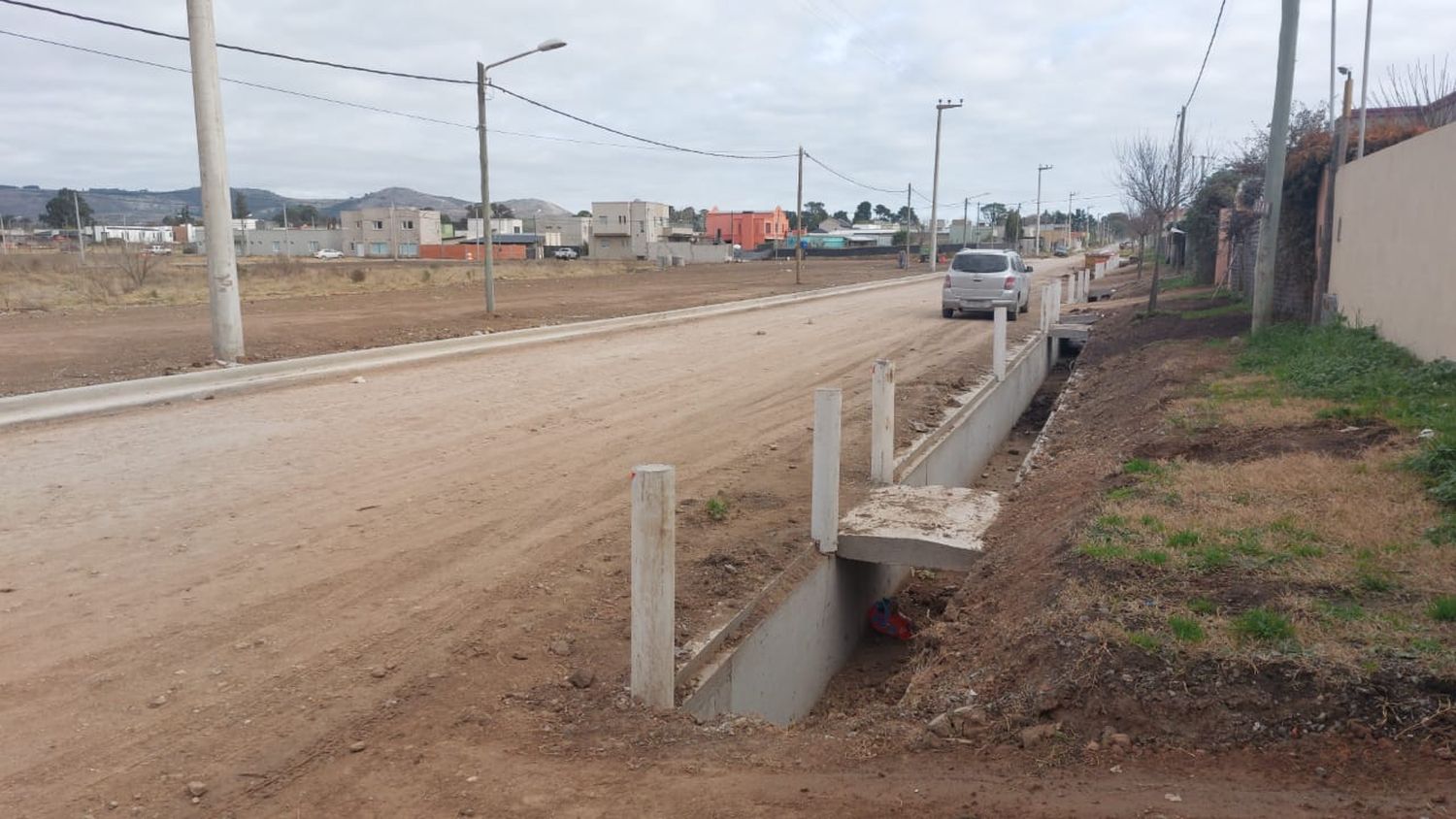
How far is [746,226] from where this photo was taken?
137m

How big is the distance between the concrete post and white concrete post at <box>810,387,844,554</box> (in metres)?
2.55

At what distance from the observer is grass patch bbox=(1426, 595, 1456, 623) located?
4.40m

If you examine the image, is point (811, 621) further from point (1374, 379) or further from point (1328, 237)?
point (1328, 237)

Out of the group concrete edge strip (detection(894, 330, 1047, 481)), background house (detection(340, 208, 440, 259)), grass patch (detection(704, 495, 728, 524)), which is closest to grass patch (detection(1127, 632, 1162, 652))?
grass patch (detection(704, 495, 728, 524))

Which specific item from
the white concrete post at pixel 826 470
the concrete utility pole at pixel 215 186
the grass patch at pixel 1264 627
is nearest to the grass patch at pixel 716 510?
the white concrete post at pixel 826 470

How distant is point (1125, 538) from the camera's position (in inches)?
231

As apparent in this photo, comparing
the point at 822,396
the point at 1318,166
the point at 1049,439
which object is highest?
the point at 1318,166

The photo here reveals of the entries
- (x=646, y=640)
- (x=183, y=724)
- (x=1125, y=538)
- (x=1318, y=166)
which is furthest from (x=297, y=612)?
(x=1318, y=166)

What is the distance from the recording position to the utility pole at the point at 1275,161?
Answer: 14633 mm

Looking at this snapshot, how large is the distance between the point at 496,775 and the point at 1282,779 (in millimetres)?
2722

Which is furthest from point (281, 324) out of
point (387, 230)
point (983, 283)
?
point (387, 230)

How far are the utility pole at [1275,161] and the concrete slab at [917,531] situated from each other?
9.31m

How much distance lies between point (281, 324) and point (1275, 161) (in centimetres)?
1972

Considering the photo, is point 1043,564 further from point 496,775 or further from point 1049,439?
point 1049,439
